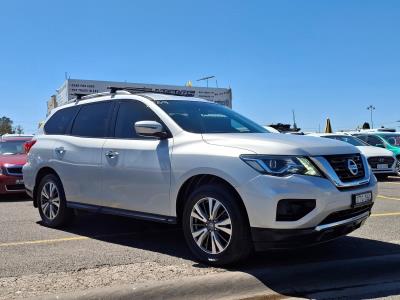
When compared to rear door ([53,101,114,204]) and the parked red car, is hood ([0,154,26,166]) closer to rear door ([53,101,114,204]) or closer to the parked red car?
the parked red car

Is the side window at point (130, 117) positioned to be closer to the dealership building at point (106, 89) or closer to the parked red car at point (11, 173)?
the parked red car at point (11, 173)

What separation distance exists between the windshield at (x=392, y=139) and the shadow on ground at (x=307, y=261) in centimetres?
1310

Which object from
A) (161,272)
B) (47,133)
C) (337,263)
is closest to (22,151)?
(47,133)

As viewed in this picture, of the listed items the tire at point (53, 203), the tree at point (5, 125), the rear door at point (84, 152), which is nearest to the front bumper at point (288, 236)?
the rear door at point (84, 152)

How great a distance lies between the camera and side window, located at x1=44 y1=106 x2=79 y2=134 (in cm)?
741

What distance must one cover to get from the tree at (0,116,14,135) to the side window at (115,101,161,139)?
79943mm

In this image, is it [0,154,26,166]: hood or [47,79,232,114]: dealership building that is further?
[47,79,232,114]: dealership building

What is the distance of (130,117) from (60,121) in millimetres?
1730

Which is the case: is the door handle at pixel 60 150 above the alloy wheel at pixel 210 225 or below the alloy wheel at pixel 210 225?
above

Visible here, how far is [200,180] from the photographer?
5418mm

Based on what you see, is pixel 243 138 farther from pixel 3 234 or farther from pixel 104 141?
pixel 3 234

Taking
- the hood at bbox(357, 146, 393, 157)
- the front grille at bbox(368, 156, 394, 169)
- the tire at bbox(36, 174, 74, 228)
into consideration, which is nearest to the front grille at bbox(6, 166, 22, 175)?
the tire at bbox(36, 174, 74, 228)

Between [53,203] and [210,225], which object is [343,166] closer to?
[210,225]

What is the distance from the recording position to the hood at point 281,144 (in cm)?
489
